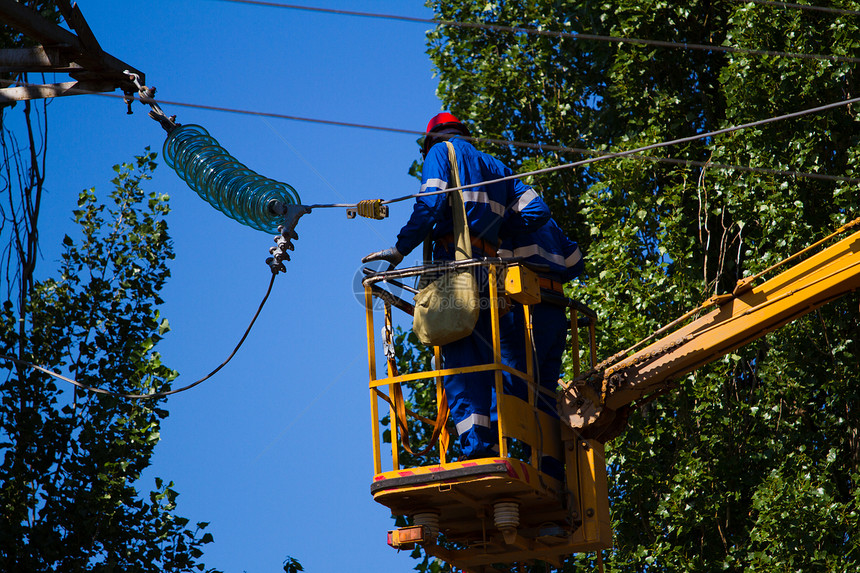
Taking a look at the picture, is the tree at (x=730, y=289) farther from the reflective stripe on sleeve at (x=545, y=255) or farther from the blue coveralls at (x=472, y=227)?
the blue coveralls at (x=472, y=227)

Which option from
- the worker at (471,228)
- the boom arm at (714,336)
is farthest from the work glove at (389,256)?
the boom arm at (714,336)

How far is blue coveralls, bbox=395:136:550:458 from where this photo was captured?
27.6 ft

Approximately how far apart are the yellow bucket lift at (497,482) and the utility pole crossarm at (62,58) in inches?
91.5

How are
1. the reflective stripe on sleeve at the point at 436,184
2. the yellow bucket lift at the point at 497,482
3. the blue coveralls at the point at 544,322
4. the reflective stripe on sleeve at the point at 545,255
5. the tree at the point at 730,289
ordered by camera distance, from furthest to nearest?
the tree at the point at 730,289
the reflective stripe on sleeve at the point at 545,255
the blue coveralls at the point at 544,322
the reflective stripe on sleeve at the point at 436,184
the yellow bucket lift at the point at 497,482

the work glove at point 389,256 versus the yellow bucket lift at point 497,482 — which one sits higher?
the work glove at point 389,256

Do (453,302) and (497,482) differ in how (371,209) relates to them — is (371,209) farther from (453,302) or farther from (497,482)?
(497,482)

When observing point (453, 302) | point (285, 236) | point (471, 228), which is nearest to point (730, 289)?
point (471, 228)

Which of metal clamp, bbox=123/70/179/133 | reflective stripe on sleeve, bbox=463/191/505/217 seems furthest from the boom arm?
metal clamp, bbox=123/70/179/133

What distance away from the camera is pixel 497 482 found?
26.6 ft

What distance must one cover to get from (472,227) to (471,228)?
0.01 meters

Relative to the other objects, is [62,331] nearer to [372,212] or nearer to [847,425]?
[372,212]

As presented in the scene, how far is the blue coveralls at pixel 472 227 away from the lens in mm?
8422

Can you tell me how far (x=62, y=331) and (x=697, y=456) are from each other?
658 centimetres

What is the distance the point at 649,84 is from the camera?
51.2 ft
